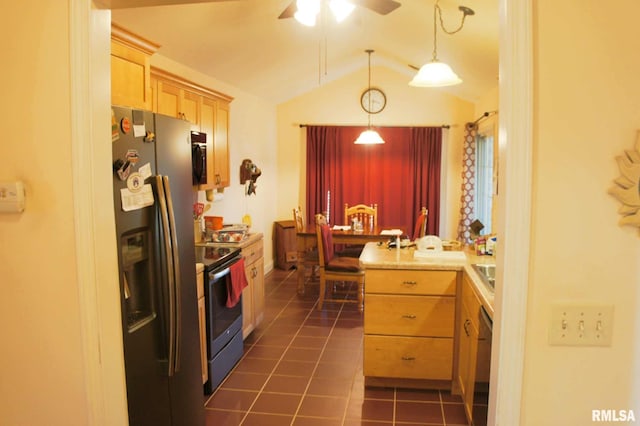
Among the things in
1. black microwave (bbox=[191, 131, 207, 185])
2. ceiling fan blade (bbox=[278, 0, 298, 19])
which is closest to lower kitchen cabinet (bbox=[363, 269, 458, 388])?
black microwave (bbox=[191, 131, 207, 185])

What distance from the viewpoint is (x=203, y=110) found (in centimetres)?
373

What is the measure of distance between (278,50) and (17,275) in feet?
12.2

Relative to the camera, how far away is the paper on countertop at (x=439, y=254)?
306 centimetres

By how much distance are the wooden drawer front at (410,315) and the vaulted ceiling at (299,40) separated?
197 centimetres

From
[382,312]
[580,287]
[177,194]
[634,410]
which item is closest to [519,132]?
[580,287]

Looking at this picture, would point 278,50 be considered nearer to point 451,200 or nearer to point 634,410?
point 451,200

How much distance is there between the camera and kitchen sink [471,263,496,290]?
245cm

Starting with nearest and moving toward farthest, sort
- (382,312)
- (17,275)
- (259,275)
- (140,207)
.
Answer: (17,275) < (140,207) < (382,312) < (259,275)

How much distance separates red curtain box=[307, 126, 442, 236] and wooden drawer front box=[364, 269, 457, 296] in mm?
3762

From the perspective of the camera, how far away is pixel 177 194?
87.9 inches

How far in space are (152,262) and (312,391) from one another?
1.62 meters

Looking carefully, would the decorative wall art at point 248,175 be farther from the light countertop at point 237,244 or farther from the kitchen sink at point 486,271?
the kitchen sink at point 486,271

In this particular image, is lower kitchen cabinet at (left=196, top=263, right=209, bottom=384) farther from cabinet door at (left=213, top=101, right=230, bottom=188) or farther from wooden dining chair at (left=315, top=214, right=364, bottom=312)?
wooden dining chair at (left=315, top=214, right=364, bottom=312)

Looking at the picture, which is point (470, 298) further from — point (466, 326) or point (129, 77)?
point (129, 77)
